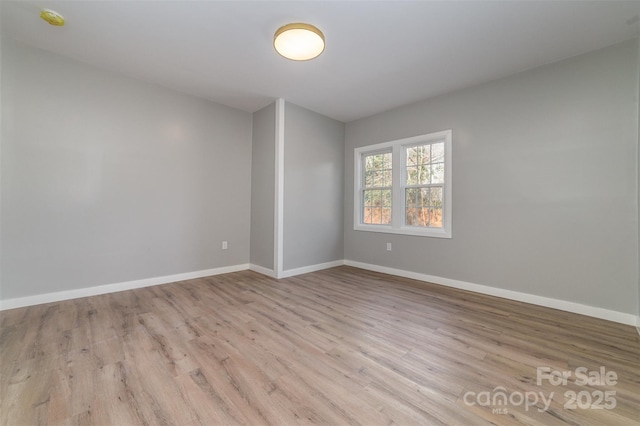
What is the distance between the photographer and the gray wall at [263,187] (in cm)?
388

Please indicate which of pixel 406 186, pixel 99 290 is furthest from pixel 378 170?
pixel 99 290

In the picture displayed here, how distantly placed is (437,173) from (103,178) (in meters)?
4.39

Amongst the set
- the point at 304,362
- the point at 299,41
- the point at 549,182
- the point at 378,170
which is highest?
the point at 299,41

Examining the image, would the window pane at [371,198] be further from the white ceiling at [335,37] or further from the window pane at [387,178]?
the white ceiling at [335,37]

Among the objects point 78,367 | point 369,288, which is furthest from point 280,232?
point 78,367

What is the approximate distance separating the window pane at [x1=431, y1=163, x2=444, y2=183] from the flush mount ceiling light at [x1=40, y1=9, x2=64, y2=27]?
4.38m

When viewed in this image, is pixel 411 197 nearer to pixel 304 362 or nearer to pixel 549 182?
pixel 549 182

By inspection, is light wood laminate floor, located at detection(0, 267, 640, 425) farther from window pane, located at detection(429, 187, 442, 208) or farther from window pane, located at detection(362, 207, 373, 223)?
window pane, located at detection(362, 207, 373, 223)

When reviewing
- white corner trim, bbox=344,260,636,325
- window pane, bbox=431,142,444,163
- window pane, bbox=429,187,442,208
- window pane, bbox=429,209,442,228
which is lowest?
white corner trim, bbox=344,260,636,325

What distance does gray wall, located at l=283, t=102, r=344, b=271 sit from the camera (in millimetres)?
3916

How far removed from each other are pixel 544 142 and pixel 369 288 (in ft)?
8.62

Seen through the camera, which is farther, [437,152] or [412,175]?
[412,175]

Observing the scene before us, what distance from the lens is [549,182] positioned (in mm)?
2723

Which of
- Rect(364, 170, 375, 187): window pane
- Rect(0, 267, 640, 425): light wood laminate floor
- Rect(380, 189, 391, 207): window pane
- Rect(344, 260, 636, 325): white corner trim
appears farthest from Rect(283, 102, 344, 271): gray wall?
Rect(0, 267, 640, 425): light wood laminate floor
